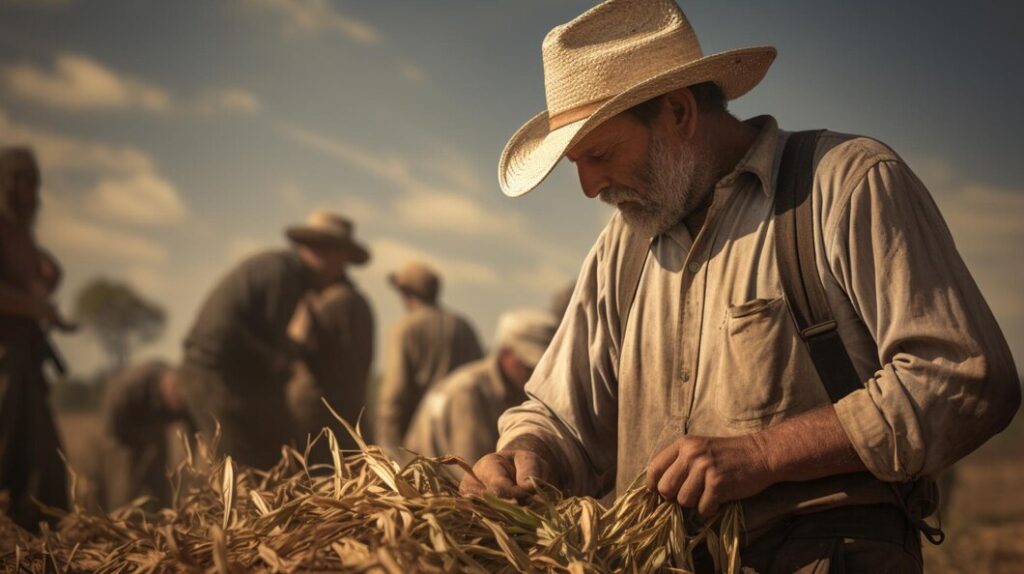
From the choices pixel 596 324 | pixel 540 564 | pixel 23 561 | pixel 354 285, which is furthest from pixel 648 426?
pixel 354 285

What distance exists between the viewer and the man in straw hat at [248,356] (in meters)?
7.90

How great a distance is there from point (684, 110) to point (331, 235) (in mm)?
7157

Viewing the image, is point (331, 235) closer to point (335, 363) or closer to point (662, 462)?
point (335, 363)

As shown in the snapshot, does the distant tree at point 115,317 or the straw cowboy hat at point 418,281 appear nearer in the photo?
the straw cowboy hat at point 418,281

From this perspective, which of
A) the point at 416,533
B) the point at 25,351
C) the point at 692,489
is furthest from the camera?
the point at 25,351

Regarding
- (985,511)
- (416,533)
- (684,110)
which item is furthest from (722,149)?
(985,511)

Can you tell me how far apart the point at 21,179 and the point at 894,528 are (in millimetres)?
6523

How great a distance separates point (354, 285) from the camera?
363 inches

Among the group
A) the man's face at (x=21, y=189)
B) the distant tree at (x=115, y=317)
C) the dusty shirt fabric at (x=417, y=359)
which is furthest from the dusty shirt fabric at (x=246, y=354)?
the distant tree at (x=115, y=317)

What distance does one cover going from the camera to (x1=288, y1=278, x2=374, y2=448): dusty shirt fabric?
8.81 metres

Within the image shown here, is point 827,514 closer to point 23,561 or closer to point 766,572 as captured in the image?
point 766,572

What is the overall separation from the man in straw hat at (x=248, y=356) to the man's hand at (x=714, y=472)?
6099mm

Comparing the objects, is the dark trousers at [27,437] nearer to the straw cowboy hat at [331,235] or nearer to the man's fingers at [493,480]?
the straw cowboy hat at [331,235]

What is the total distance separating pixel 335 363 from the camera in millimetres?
8867
